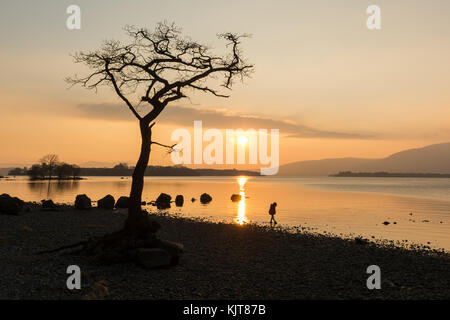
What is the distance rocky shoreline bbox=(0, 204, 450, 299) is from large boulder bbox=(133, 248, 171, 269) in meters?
0.29

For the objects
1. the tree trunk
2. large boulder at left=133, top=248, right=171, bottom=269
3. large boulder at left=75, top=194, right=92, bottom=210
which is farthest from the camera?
large boulder at left=75, top=194, right=92, bottom=210

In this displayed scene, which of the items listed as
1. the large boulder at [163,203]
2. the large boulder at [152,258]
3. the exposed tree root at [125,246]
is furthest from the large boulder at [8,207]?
the large boulder at [163,203]

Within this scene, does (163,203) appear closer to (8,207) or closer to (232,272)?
(8,207)

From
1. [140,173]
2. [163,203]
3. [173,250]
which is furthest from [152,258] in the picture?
[163,203]

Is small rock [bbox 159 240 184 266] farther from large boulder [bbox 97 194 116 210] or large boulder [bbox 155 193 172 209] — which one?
large boulder [bbox 155 193 172 209]

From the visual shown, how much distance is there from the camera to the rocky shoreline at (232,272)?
45.4 feet

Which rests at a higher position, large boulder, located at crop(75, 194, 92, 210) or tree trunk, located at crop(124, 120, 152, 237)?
tree trunk, located at crop(124, 120, 152, 237)

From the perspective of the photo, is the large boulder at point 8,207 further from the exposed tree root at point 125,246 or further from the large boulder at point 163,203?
the large boulder at point 163,203

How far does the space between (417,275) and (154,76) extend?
681 inches

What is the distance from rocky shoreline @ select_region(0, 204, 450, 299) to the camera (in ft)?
45.4

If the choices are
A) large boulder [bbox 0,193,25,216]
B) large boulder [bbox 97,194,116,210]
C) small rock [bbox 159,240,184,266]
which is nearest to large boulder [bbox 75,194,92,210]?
large boulder [bbox 97,194,116,210]

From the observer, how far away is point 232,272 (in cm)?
1709

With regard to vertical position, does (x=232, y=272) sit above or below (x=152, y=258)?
below

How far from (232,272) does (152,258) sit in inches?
153
